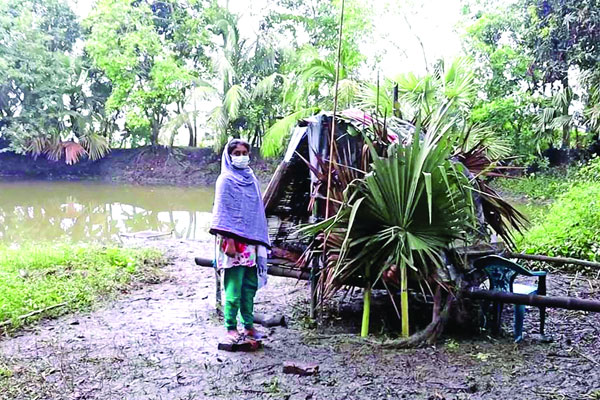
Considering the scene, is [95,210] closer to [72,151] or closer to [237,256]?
[72,151]

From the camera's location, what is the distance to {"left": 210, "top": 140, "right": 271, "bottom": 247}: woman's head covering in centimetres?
325

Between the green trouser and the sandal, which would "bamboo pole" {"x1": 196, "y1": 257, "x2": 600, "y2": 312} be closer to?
the green trouser

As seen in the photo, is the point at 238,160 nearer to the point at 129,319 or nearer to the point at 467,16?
the point at 129,319

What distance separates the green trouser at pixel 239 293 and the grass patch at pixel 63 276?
5.33 ft

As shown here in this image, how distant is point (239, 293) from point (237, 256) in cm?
25

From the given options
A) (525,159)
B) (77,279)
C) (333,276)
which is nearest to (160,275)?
(77,279)

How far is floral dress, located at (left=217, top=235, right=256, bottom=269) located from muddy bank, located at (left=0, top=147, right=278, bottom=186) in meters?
14.7

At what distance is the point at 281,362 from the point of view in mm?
3018

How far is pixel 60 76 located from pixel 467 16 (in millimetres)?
12878

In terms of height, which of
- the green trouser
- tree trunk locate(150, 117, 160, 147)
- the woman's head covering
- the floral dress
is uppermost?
tree trunk locate(150, 117, 160, 147)

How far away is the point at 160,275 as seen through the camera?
5.50m

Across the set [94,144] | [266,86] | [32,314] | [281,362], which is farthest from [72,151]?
[281,362]

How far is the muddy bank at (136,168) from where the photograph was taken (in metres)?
18.2

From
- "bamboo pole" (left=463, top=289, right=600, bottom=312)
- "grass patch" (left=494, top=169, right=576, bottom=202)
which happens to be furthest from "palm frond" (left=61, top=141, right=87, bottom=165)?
"bamboo pole" (left=463, top=289, right=600, bottom=312)
